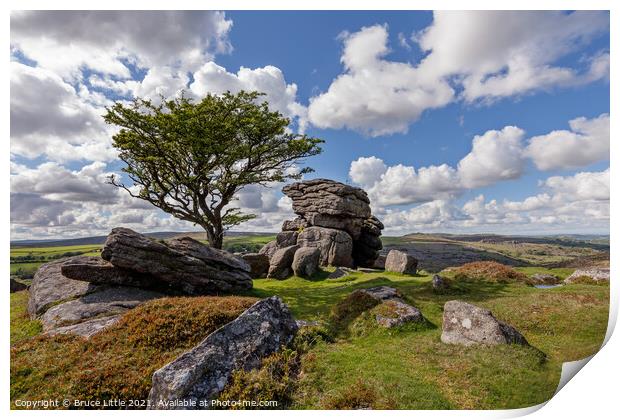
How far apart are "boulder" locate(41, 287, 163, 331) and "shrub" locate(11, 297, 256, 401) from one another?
3.52 meters

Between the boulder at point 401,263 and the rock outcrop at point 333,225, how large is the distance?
21.4 ft

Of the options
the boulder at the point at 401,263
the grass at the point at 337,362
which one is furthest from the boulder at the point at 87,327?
the boulder at the point at 401,263

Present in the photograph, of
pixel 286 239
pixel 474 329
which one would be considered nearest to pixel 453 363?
pixel 474 329

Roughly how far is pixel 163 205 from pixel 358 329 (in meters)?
29.5

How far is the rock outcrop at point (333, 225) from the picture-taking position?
4297 cm

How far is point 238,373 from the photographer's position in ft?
33.2

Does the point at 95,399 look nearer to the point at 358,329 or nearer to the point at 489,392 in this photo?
the point at 358,329

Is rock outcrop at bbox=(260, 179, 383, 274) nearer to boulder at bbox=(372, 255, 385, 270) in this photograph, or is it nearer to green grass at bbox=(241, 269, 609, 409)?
boulder at bbox=(372, 255, 385, 270)

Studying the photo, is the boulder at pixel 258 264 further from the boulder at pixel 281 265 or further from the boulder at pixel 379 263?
the boulder at pixel 379 263

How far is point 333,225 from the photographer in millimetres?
45844
